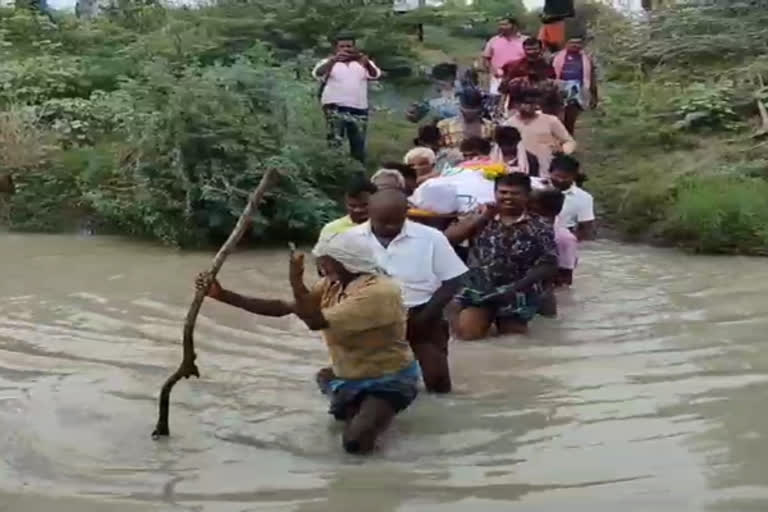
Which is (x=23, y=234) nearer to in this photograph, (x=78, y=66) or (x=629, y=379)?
(x=78, y=66)

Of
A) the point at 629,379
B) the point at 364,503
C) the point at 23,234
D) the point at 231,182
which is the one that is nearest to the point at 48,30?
the point at 23,234

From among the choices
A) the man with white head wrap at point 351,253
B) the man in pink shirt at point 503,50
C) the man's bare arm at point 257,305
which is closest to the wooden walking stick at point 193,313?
the man's bare arm at point 257,305

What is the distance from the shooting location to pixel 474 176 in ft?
32.5

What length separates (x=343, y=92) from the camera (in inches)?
570

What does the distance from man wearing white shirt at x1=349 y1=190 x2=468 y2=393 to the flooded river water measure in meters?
0.31

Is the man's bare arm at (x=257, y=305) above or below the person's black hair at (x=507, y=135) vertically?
below

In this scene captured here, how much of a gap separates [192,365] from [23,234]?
793cm

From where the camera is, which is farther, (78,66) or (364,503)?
(78,66)

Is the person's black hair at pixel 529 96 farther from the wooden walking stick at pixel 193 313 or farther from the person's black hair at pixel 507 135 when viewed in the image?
the wooden walking stick at pixel 193 313

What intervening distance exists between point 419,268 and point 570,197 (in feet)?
12.2

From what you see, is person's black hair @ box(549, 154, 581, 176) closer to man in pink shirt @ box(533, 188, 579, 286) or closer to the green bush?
man in pink shirt @ box(533, 188, 579, 286)

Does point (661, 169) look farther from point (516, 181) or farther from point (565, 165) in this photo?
point (516, 181)

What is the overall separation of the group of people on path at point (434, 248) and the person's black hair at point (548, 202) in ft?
0.04

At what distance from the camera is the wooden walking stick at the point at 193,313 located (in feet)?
20.8
